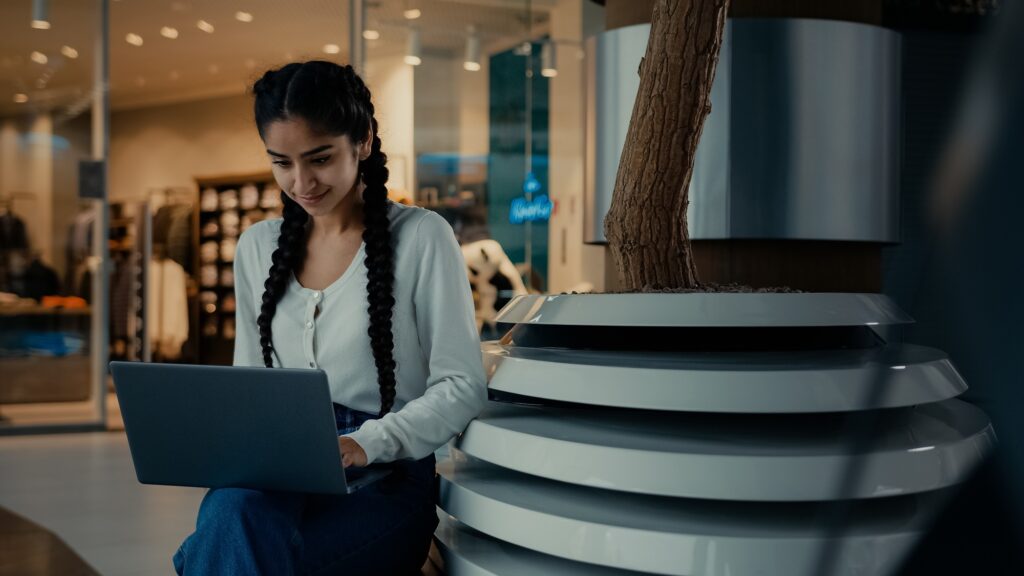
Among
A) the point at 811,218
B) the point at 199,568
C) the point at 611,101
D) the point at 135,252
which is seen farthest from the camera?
the point at 135,252

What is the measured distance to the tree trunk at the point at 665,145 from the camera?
5.58 ft

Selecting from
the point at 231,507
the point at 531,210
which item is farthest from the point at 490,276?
the point at 231,507

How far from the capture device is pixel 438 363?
159cm

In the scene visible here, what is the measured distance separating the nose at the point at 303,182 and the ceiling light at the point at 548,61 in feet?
20.4

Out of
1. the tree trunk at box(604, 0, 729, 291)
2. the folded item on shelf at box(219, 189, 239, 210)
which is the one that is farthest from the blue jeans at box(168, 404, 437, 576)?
the folded item on shelf at box(219, 189, 239, 210)

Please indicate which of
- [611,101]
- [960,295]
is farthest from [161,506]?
[960,295]

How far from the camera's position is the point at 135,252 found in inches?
333

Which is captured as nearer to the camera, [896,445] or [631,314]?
[896,445]

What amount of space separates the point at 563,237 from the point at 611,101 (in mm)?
4231

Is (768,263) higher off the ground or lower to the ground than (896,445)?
higher

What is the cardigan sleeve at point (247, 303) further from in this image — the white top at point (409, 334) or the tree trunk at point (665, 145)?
the tree trunk at point (665, 145)

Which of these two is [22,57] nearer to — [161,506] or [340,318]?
[161,506]

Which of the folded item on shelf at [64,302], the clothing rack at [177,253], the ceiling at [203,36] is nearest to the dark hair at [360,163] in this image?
the ceiling at [203,36]

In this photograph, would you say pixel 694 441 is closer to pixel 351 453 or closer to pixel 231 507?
pixel 351 453
